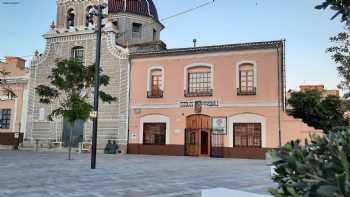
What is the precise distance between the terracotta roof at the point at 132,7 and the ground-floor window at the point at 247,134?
1344 cm

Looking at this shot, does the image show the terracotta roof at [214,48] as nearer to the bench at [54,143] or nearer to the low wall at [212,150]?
the low wall at [212,150]

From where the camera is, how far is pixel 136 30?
97.8 feet

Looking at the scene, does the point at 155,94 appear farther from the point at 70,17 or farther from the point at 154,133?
the point at 70,17

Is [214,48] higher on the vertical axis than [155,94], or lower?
higher

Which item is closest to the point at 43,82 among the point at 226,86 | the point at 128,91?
the point at 128,91

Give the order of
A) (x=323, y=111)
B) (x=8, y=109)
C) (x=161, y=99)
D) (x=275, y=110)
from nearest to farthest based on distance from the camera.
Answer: (x=275, y=110) → (x=161, y=99) → (x=323, y=111) → (x=8, y=109)

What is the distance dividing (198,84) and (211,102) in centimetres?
157

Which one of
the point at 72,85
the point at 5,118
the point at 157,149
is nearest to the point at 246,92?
the point at 157,149

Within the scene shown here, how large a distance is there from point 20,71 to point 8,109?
327cm

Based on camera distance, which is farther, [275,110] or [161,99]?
[161,99]

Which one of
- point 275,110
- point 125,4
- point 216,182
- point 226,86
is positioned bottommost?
point 216,182

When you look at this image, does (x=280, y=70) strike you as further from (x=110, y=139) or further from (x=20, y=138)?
(x=20, y=138)

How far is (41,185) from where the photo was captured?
842 cm

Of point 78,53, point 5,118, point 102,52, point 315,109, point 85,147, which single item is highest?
point 78,53
